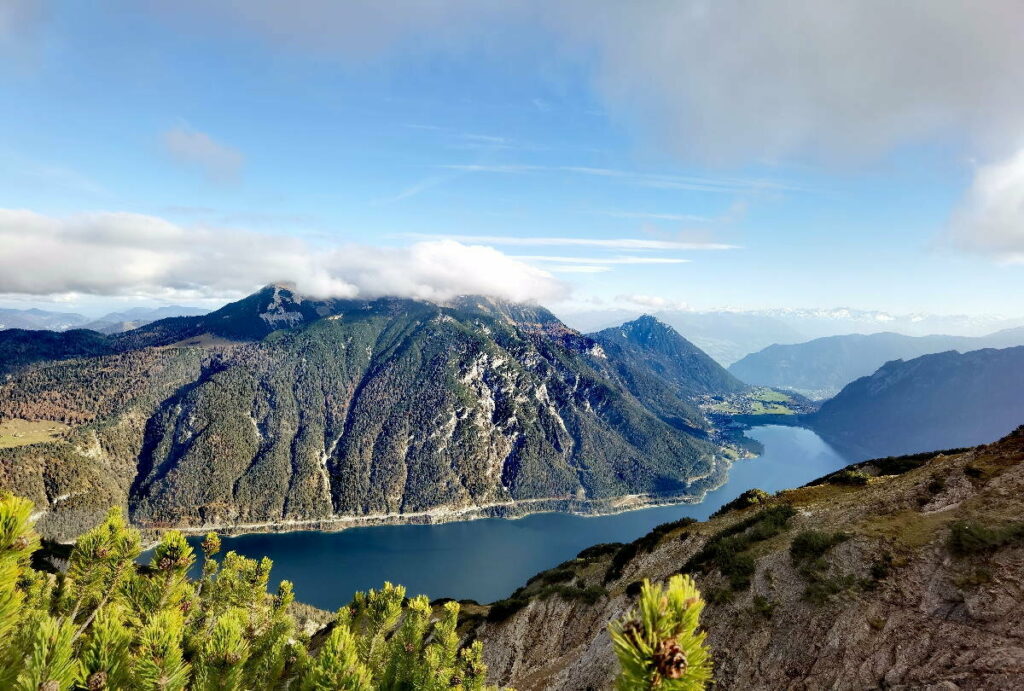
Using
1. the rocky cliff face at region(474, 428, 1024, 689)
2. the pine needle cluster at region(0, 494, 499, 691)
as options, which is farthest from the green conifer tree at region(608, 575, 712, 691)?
the rocky cliff face at region(474, 428, 1024, 689)

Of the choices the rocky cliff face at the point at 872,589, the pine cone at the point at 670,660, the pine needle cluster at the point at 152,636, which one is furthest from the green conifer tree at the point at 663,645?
the rocky cliff face at the point at 872,589

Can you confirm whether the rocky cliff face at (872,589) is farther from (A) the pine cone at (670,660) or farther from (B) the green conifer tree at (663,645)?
(A) the pine cone at (670,660)

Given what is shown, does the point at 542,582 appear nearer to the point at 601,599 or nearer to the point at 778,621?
the point at 601,599

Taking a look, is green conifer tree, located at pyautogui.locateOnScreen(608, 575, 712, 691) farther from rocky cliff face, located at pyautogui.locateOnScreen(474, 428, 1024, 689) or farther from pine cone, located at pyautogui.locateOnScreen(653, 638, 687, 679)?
rocky cliff face, located at pyautogui.locateOnScreen(474, 428, 1024, 689)

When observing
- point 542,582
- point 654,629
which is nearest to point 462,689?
point 654,629

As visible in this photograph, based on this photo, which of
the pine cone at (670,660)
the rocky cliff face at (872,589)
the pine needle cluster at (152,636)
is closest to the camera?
the pine cone at (670,660)

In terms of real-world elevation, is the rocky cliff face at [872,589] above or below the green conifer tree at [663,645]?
below
